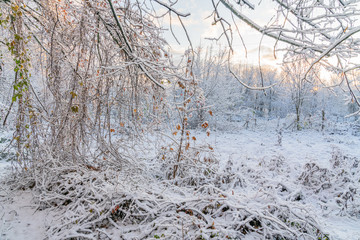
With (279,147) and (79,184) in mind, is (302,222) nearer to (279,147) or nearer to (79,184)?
(79,184)

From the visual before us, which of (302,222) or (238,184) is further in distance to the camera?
(238,184)

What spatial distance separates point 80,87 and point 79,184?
146cm

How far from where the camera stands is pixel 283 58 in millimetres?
1782

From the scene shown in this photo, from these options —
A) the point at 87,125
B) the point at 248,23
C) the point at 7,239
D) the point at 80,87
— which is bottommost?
the point at 7,239

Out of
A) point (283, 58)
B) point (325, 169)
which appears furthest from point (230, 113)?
point (283, 58)

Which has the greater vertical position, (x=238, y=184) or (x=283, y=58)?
(x=283, y=58)

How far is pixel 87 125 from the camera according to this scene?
3.38 meters

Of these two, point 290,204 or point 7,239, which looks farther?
point 290,204

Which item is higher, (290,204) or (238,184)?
(290,204)

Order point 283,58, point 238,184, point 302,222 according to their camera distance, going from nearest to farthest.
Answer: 1. point 283,58
2. point 302,222
3. point 238,184

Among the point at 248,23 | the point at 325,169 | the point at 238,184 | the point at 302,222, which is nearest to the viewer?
the point at 248,23

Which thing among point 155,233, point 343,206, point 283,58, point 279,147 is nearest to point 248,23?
point 283,58

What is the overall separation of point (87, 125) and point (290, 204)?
310 centimetres

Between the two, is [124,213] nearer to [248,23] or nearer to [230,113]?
[248,23]
